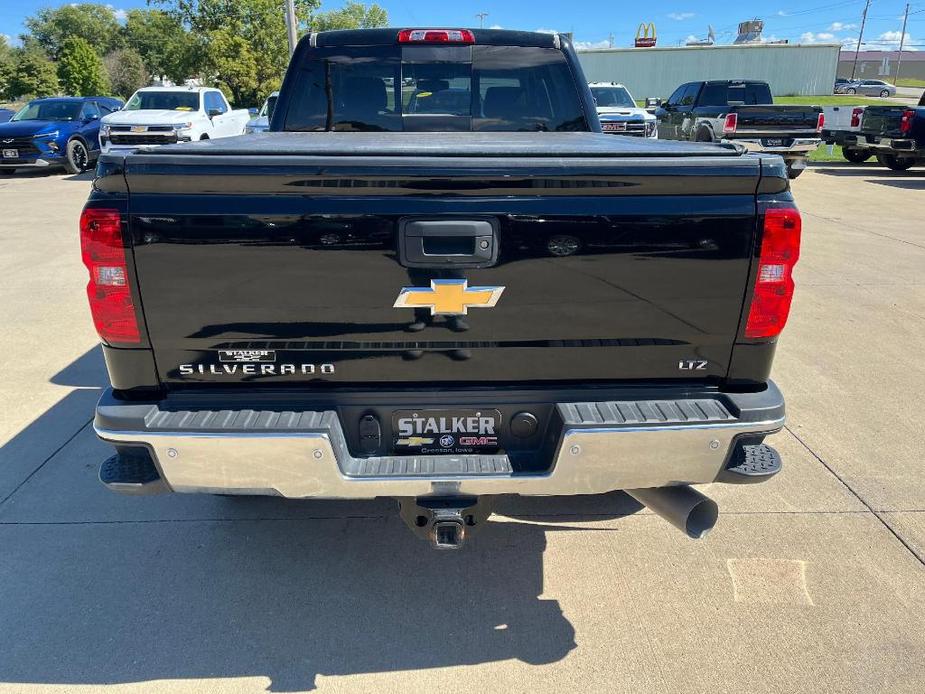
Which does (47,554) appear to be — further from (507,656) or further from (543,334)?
(543,334)

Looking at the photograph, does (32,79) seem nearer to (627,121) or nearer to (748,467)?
(627,121)

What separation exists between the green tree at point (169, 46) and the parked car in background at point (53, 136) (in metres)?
25.4

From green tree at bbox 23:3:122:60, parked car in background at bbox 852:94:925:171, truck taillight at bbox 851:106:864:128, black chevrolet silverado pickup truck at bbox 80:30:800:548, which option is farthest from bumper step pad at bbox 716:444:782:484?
green tree at bbox 23:3:122:60

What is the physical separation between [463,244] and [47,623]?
7.28ft

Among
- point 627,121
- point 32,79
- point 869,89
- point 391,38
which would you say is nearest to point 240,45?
point 32,79

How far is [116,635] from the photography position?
270 cm

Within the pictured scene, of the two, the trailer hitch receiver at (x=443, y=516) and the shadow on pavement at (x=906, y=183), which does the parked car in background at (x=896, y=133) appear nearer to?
the shadow on pavement at (x=906, y=183)

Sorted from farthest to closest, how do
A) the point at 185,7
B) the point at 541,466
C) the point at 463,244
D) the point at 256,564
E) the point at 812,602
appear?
the point at 185,7 → the point at 256,564 → the point at 812,602 → the point at 541,466 → the point at 463,244

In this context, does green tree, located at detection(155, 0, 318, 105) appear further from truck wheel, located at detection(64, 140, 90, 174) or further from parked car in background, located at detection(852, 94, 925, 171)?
parked car in background, located at detection(852, 94, 925, 171)

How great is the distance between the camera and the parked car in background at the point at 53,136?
1652 centimetres

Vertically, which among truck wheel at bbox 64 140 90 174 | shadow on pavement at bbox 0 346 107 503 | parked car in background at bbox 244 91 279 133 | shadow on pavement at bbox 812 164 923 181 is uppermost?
parked car in background at bbox 244 91 279 133

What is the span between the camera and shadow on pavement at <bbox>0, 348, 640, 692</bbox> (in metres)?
2.60

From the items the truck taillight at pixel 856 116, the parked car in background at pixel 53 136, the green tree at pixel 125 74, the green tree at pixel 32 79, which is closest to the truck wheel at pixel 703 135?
the truck taillight at pixel 856 116

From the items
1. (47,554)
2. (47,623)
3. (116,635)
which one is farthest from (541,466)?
(47,554)
